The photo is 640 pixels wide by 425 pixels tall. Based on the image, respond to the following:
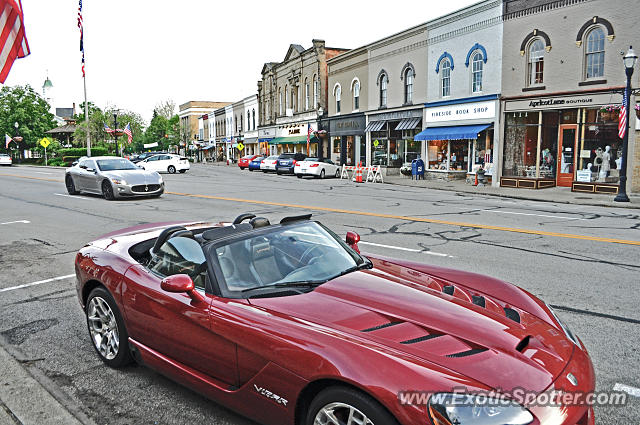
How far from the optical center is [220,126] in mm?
81375

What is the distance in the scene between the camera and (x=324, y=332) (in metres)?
2.84

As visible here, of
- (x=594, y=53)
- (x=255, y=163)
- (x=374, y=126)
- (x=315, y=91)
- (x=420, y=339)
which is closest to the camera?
(x=420, y=339)

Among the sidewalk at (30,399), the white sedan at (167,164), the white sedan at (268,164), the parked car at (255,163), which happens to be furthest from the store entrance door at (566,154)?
the white sedan at (167,164)

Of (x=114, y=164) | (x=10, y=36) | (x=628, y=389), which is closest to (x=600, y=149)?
(x=114, y=164)

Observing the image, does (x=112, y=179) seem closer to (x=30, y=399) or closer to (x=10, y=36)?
(x=10, y=36)

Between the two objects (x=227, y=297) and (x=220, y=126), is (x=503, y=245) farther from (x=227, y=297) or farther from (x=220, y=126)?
(x=220, y=126)

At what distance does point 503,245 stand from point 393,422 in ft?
24.2

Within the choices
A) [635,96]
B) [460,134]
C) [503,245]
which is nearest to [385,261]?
[503,245]

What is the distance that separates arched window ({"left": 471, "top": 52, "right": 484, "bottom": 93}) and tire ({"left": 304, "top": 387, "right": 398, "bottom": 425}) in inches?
1008

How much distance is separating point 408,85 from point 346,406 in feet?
102

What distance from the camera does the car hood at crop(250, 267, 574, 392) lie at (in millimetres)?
2574

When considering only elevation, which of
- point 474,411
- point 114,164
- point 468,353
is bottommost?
point 474,411

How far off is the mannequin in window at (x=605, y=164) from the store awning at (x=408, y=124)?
11.8 metres

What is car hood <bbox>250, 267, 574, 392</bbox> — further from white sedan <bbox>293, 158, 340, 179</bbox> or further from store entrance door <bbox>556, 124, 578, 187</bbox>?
white sedan <bbox>293, 158, 340, 179</bbox>
